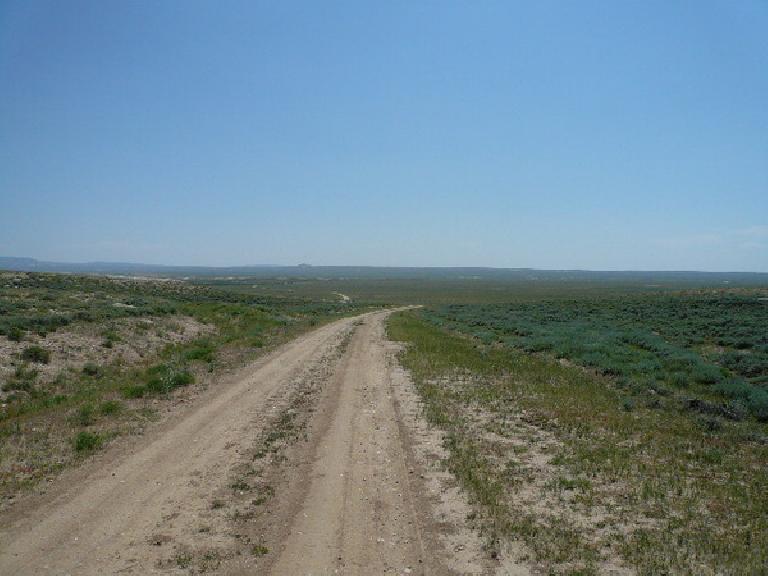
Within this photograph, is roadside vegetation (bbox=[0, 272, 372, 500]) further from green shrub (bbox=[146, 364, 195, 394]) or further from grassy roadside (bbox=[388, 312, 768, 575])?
grassy roadside (bbox=[388, 312, 768, 575])

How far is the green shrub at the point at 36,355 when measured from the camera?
18.5 metres

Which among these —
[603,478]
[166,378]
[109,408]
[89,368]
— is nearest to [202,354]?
[89,368]

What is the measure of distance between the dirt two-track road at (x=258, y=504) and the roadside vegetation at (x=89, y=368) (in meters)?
1.19

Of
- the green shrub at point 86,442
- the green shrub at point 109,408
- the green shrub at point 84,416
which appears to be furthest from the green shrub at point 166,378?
the green shrub at point 86,442

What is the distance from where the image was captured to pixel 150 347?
25.0m

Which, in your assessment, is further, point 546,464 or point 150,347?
point 150,347

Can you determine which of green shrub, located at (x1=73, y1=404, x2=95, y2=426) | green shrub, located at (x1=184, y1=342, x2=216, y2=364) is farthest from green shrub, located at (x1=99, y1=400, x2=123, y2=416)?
green shrub, located at (x1=184, y1=342, x2=216, y2=364)

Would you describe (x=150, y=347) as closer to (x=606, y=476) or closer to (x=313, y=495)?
(x=313, y=495)

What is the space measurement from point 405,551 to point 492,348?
895 inches

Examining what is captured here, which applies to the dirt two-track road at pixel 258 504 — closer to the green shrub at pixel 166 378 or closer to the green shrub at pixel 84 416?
the green shrub at pixel 84 416

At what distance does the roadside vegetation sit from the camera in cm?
1116

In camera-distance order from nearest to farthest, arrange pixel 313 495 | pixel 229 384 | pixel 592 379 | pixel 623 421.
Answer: pixel 313 495 → pixel 623 421 → pixel 229 384 → pixel 592 379

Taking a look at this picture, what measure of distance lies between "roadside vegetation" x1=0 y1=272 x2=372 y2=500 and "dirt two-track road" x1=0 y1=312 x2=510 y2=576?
1.19 meters

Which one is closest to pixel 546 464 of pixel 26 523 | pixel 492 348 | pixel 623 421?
pixel 623 421
